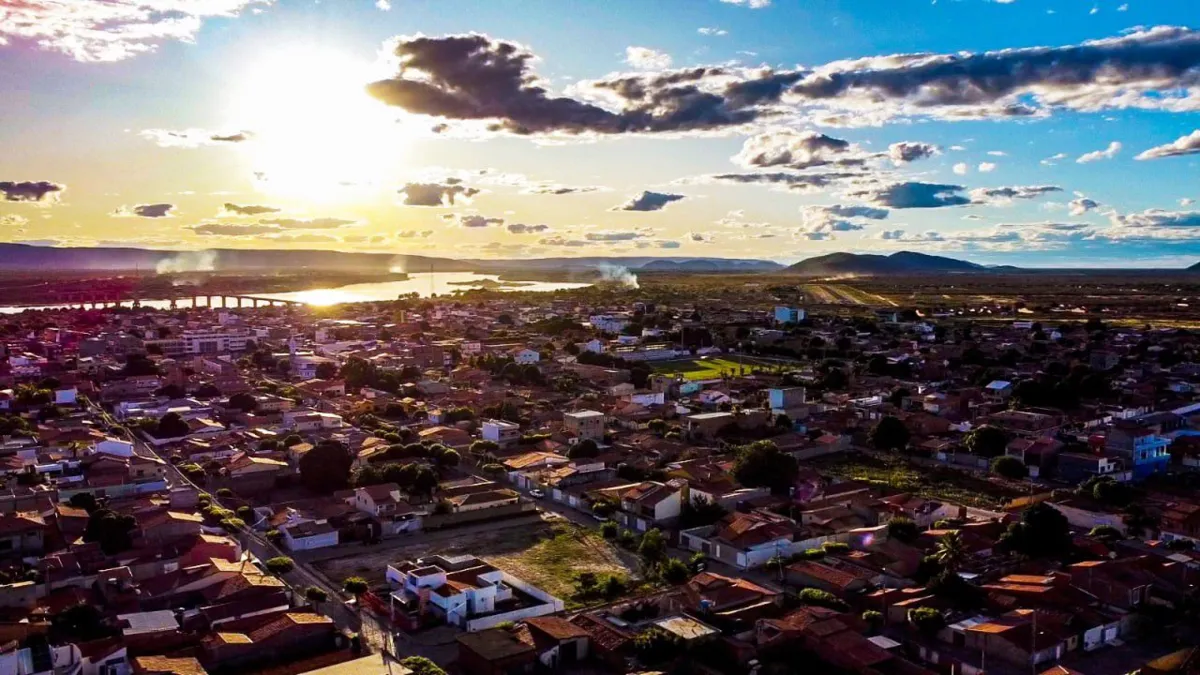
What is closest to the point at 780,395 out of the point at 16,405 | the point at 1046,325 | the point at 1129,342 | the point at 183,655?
the point at 183,655

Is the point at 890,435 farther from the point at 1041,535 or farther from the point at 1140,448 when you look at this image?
the point at 1041,535

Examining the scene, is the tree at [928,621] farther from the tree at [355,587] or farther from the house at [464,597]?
the tree at [355,587]

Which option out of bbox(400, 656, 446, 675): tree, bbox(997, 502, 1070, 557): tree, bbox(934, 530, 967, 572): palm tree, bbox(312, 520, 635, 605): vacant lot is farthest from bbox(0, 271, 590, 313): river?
bbox(400, 656, 446, 675): tree

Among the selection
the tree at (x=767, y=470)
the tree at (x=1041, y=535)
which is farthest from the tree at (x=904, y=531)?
the tree at (x=767, y=470)

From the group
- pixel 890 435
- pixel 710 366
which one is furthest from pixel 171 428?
pixel 710 366

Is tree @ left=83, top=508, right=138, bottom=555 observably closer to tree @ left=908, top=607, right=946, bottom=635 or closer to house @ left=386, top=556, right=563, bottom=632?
house @ left=386, top=556, right=563, bottom=632
